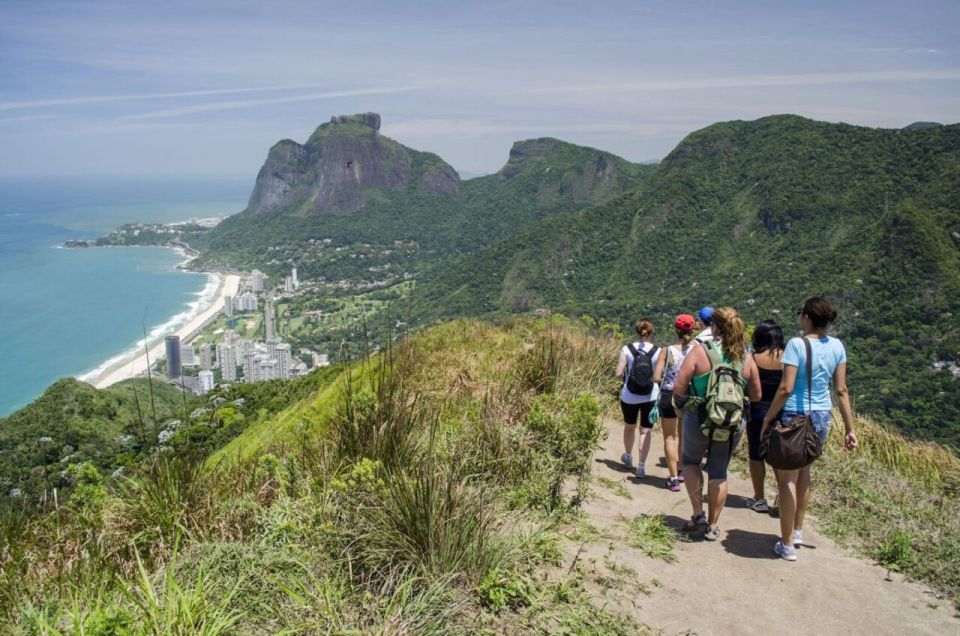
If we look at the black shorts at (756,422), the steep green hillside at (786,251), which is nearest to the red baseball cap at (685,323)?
the black shorts at (756,422)

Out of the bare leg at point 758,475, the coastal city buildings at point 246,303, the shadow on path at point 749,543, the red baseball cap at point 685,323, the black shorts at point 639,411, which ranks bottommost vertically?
the coastal city buildings at point 246,303

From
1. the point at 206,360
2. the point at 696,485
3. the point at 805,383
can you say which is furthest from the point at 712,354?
the point at 206,360

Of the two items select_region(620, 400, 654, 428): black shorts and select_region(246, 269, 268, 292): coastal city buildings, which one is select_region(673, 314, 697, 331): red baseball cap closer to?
select_region(620, 400, 654, 428): black shorts

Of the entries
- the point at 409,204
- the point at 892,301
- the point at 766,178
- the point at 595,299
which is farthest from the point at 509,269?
the point at 409,204

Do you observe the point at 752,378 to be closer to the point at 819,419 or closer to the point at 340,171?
the point at 819,419

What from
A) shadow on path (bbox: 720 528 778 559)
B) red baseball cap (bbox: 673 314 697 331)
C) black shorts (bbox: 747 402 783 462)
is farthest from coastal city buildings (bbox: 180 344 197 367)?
shadow on path (bbox: 720 528 778 559)

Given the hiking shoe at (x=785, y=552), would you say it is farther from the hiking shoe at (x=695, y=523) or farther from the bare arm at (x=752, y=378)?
the bare arm at (x=752, y=378)
